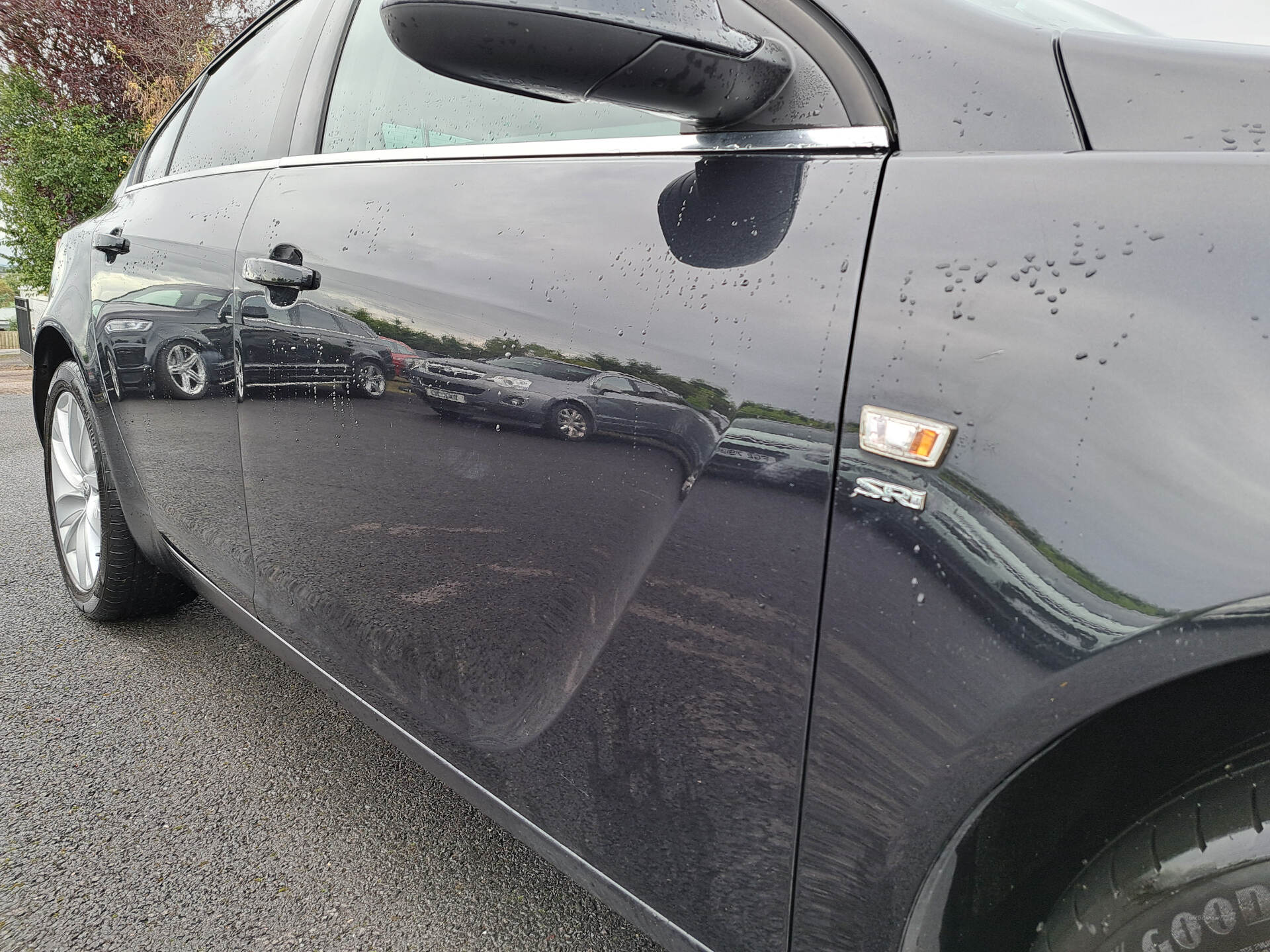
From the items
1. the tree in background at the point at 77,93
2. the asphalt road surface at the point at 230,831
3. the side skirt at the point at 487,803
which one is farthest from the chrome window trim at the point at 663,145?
the tree in background at the point at 77,93

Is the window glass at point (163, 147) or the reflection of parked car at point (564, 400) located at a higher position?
the window glass at point (163, 147)

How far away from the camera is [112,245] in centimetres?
219

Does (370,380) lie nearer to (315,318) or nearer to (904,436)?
(315,318)

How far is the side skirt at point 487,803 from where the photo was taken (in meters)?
1.02

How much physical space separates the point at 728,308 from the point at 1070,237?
0.32 m

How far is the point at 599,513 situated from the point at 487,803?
0.53 meters

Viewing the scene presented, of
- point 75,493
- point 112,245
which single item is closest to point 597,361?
point 112,245

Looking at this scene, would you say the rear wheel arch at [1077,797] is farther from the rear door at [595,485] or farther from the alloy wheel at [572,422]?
the alloy wheel at [572,422]

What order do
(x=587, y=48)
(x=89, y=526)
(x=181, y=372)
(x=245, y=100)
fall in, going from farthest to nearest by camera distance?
(x=89, y=526)
(x=245, y=100)
(x=181, y=372)
(x=587, y=48)

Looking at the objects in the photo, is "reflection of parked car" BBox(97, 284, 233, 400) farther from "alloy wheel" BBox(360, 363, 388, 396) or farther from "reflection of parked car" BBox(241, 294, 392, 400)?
"alloy wheel" BBox(360, 363, 388, 396)

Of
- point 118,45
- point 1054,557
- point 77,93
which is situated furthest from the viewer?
point 77,93

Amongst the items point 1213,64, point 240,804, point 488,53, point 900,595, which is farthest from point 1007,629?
point 240,804

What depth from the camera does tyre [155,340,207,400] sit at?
1.69 meters

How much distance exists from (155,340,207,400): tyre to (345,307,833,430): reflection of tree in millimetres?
588
